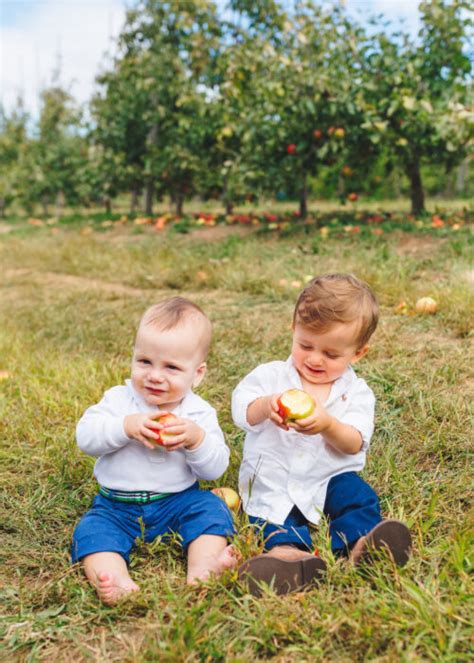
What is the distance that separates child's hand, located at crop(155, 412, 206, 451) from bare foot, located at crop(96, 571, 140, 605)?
1.29 ft

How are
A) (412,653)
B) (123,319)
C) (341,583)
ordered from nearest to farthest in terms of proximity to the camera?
(412,653) < (341,583) < (123,319)

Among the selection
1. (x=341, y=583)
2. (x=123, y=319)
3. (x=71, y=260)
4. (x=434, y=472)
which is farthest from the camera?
(x=71, y=260)

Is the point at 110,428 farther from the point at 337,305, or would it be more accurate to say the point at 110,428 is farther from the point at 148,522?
the point at 337,305

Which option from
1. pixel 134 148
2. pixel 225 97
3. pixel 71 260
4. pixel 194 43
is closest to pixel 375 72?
pixel 225 97

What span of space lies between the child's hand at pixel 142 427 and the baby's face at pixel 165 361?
0.33ft

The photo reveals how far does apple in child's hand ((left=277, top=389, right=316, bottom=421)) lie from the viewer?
1.80 meters

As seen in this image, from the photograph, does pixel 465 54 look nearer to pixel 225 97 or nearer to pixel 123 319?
pixel 225 97

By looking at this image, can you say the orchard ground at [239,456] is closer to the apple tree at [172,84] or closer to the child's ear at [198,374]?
the child's ear at [198,374]

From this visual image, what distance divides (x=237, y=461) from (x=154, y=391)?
0.59 metres

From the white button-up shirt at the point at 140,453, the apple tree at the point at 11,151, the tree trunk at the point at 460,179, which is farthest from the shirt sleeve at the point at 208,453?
the tree trunk at the point at 460,179

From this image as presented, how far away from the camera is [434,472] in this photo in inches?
88.3

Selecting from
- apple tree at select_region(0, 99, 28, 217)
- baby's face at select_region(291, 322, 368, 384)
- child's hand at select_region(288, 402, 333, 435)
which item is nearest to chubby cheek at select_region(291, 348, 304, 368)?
baby's face at select_region(291, 322, 368, 384)

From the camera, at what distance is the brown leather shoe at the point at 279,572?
1.65 m

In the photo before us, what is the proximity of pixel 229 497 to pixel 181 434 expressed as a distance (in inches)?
15.1
